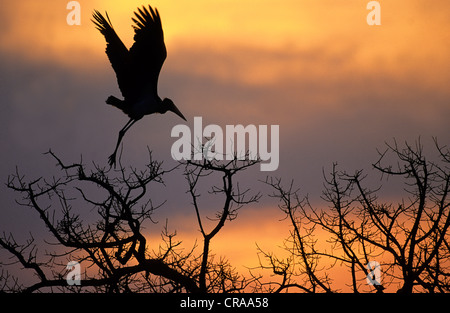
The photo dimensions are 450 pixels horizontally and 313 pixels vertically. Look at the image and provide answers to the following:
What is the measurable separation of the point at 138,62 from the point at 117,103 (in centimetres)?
154

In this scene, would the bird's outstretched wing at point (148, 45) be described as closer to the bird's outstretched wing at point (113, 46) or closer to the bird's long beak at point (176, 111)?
the bird's outstretched wing at point (113, 46)

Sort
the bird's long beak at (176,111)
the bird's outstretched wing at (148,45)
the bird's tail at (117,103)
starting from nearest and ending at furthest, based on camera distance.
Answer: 1. the bird's outstretched wing at (148,45)
2. the bird's tail at (117,103)
3. the bird's long beak at (176,111)

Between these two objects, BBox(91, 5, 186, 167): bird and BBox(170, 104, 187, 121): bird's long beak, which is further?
BBox(170, 104, 187, 121): bird's long beak

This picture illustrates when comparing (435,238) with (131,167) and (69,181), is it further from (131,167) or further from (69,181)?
(69,181)

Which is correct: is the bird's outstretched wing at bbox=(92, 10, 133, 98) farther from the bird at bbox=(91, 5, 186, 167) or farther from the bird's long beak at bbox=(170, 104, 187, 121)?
the bird's long beak at bbox=(170, 104, 187, 121)

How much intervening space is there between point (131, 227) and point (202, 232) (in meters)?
1.22

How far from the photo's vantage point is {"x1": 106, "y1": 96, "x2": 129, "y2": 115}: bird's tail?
15.3m

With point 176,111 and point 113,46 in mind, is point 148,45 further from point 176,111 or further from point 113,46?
point 176,111

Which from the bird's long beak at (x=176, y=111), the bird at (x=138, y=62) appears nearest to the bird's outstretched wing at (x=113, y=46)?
the bird at (x=138, y=62)

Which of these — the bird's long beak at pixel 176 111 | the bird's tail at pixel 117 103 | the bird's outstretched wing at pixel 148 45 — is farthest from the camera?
the bird's long beak at pixel 176 111

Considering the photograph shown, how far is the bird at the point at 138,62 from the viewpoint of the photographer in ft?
45.7

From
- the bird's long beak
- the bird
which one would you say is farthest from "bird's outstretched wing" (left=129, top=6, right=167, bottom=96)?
the bird's long beak
